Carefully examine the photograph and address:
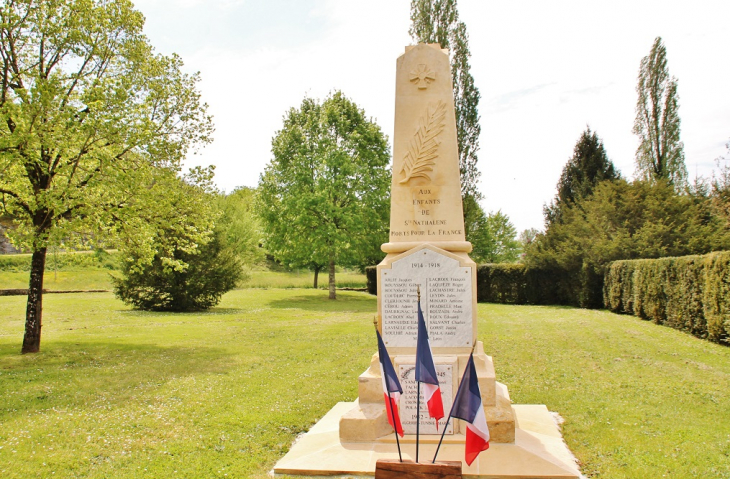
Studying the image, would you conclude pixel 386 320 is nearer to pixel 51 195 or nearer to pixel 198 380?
Answer: pixel 198 380

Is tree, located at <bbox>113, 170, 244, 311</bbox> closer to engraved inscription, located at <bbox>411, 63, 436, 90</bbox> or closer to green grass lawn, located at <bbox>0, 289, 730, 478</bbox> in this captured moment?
green grass lawn, located at <bbox>0, 289, 730, 478</bbox>

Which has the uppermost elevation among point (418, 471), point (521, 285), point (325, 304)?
point (521, 285)

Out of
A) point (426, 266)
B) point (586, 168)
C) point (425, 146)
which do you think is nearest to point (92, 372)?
point (426, 266)

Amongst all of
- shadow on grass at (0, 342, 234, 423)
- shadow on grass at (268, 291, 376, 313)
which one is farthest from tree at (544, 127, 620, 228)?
shadow on grass at (0, 342, 234, 423)

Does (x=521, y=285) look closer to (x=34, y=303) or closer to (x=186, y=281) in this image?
(x=186, y=281)

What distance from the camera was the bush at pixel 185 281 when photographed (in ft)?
77.0

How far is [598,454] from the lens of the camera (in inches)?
218

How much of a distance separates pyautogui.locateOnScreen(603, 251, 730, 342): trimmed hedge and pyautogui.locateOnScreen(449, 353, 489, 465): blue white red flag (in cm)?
1089

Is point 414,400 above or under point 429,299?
under

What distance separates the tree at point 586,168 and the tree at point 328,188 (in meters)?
13.3

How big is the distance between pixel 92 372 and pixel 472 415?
929 centimetres

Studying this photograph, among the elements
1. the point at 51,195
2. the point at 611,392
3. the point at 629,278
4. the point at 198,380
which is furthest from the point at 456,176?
the point at 629,278

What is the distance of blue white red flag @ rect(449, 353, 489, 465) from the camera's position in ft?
11.1

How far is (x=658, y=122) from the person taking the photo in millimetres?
32938
